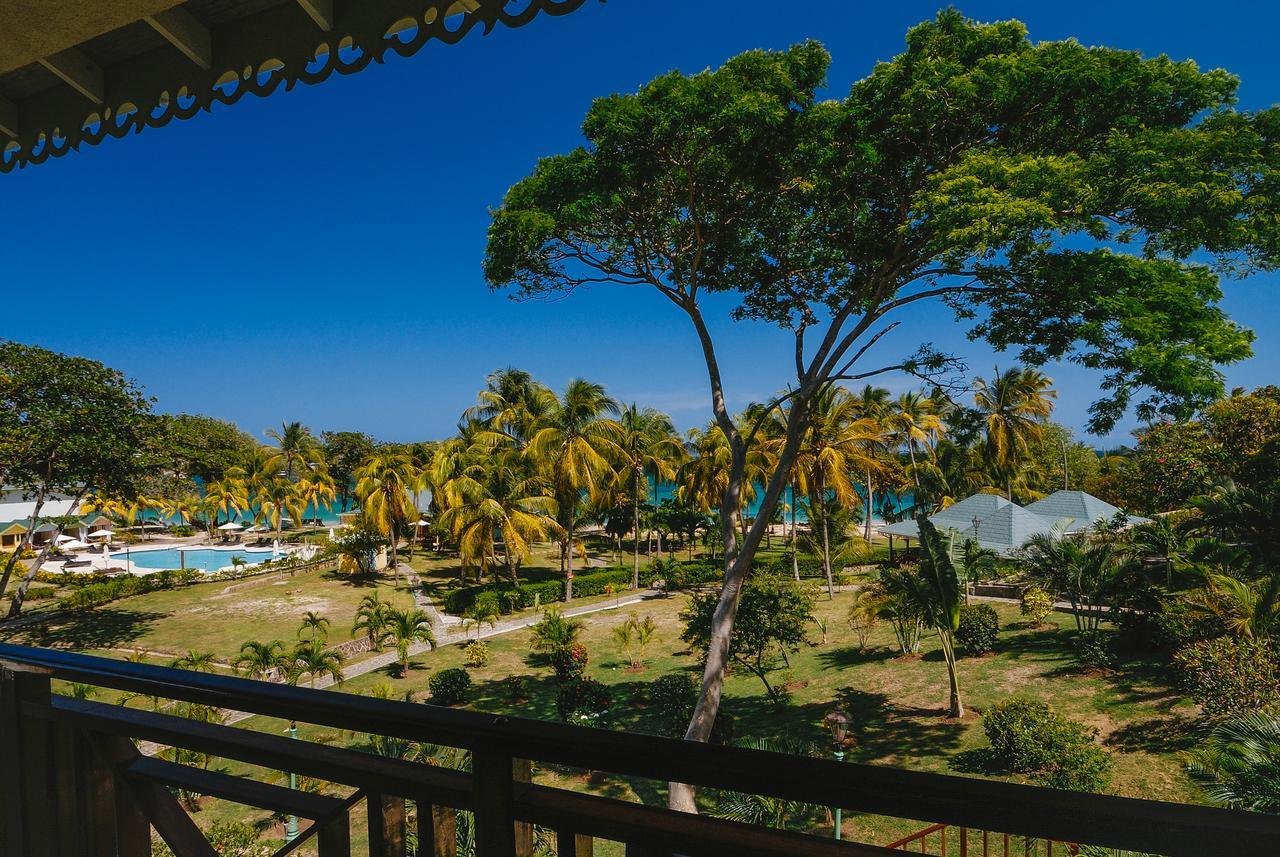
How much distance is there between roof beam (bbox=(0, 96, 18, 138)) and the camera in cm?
264

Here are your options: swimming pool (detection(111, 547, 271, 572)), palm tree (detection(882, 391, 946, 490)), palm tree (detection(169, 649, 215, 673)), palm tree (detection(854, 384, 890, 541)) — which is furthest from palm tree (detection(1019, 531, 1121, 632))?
swimming pool (detection(111, 547, 271, 572))

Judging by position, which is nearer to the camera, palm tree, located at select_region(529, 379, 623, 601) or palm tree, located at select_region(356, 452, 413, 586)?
palm tree, located at select_region(529, 379, 623, 601)

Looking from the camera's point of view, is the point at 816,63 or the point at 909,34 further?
the point at 816,63

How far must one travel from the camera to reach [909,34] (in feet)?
24.5

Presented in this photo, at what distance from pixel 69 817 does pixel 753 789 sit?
61.7 inches

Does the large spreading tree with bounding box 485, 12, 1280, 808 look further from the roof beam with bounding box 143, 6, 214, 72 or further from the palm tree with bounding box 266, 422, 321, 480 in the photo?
the palm tree with bounding box 266, 422, 321, 480

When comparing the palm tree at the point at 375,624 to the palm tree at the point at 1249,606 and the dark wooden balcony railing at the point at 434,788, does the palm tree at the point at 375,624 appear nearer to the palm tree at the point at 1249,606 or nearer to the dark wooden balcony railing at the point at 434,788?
the dark wooden balcony railing at the point at 434,788

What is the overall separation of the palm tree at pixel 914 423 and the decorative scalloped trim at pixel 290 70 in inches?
971

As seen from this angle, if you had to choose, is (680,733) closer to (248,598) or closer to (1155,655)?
(1155,655)

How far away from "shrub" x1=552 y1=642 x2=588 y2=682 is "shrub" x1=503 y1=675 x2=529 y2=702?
2.43ft

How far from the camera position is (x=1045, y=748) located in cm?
805

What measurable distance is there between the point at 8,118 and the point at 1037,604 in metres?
17.3

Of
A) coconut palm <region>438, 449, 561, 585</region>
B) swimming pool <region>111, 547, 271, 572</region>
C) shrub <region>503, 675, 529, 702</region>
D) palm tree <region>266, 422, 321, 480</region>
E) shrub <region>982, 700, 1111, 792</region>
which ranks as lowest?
shrub <region>503, 675, 529, 702</region>

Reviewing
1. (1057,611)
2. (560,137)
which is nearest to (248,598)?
(560,137)
